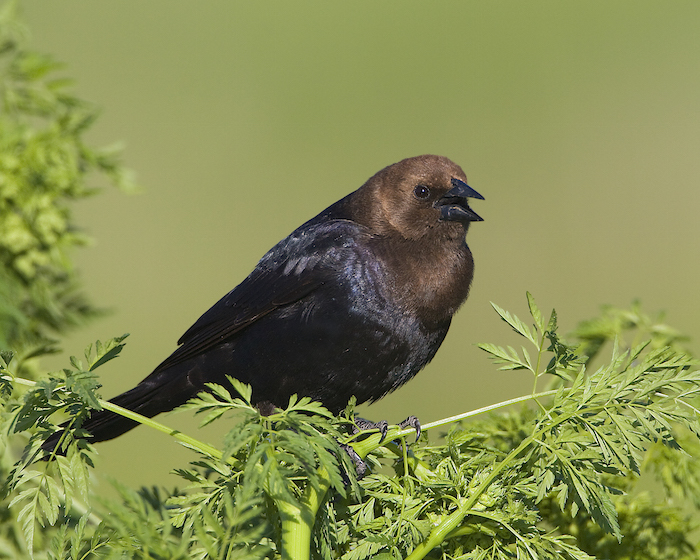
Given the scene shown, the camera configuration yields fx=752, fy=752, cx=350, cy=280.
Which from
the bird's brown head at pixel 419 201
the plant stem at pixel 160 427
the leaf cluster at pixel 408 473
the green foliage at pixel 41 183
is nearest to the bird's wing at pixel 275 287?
the bird's brown head at pixel 419 201

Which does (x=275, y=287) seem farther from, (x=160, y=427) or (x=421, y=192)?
(x=160, y=427)

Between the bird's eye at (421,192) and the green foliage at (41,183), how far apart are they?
3.86 ft

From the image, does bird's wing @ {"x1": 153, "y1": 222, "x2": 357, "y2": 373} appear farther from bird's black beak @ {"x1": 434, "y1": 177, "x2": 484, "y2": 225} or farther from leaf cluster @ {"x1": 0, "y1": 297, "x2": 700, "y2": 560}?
leaf cluster @ {"x1": 0, "y1": 297, "x2": 700, "y2": 560}

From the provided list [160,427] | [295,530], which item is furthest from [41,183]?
[295,530]

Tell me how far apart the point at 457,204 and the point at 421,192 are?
14 centimetres

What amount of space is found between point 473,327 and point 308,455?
7.14m

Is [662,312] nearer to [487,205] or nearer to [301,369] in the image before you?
[301,369]

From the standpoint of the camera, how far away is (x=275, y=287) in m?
2.65

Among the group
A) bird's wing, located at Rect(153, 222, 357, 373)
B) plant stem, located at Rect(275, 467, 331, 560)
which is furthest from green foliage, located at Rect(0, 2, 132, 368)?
bird's wing, located at Rect(153, 222, 357, 373)

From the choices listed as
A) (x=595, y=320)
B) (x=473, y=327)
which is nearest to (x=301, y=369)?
(x=595, y=320)

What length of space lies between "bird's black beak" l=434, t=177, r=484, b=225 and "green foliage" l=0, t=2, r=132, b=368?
3.98 ft

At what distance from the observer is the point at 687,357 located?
1.28 metres

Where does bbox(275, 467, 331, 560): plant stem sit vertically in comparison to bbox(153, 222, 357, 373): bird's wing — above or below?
below

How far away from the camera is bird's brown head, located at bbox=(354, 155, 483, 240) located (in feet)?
8.83
